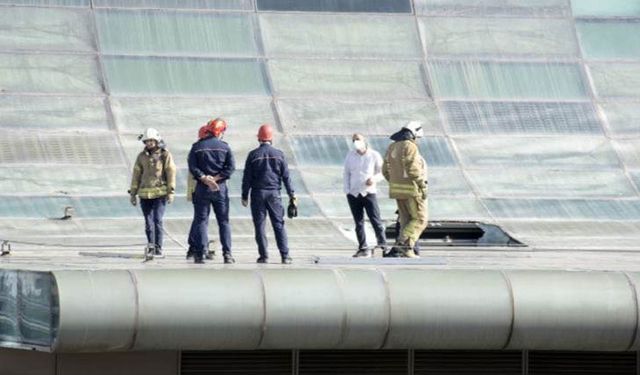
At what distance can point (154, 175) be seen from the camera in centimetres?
2588

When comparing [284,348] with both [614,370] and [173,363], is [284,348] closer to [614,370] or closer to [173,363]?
[173,363]

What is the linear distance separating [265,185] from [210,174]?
26.0 inches

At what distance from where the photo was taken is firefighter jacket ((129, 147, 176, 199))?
84.7 ft

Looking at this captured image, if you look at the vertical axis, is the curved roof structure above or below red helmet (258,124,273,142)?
above

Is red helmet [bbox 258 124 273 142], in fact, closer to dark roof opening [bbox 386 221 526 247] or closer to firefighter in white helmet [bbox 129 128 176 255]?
firefighter in white helmet [bbox 129 128 176 255]

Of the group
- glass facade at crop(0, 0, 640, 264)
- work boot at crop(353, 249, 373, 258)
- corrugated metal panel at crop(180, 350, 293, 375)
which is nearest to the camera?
corrugated metal panel at crop(180, 350, 293, 375)

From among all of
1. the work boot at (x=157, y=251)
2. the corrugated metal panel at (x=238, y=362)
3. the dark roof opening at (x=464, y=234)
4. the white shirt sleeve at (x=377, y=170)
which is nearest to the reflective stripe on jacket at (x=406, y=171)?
the white shirt sleeve at (x=377, y=170)

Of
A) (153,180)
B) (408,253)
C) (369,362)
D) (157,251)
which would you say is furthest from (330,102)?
(369,362)

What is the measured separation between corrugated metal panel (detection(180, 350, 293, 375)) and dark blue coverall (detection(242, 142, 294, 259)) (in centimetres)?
239

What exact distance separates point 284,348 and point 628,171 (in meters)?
15.5

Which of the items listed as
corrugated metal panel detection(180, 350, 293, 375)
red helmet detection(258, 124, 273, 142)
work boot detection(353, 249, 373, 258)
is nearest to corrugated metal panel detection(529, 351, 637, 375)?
corrugated metal panel detection(180, 350, 293, 375)

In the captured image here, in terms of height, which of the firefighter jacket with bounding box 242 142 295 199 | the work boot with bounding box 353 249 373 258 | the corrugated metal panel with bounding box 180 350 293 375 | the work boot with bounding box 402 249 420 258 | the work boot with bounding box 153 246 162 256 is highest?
the firefighter jacket with bounding box 242 142 295 199

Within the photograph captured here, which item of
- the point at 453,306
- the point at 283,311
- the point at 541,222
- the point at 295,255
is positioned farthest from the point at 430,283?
the point at 541,222

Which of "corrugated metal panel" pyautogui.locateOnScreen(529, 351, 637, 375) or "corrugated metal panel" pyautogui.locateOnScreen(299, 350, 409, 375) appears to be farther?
"corrugated metal panel" pyautogui.locateOnScreen(529, 351, 637, 375)
